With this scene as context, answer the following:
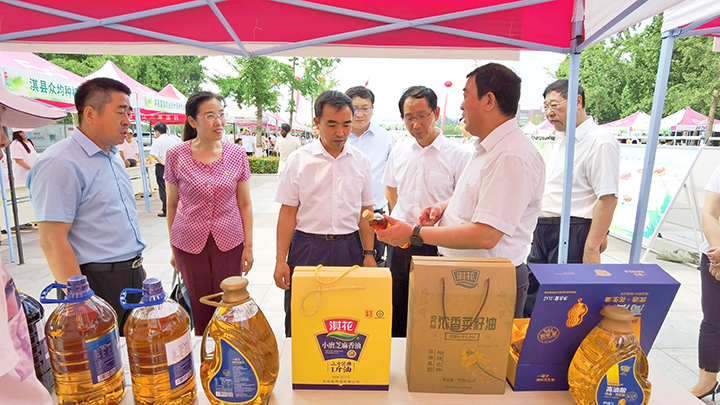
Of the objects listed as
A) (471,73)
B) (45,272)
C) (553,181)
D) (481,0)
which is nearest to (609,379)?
(471,73)

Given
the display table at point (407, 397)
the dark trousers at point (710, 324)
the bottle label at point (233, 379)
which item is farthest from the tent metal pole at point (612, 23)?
the bottle label at point (233, 379)

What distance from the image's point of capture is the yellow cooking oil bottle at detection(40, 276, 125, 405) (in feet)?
2.74

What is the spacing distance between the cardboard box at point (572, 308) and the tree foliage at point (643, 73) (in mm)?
15831

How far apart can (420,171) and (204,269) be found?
5.30 feet

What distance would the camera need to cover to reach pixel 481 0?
1.92 m

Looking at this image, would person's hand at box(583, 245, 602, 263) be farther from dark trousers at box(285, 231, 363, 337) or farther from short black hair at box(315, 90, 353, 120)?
short black hair at box(315, 90, 353, 120)

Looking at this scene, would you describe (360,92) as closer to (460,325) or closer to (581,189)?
(581,189)

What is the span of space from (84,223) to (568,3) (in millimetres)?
2696

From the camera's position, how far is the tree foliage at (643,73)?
1451 cm

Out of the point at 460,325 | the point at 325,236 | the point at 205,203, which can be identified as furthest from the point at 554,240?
the point at 205,203

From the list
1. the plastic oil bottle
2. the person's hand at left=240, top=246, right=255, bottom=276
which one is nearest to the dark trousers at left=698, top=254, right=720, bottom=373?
the person's hand at left=240, top=246, right=255, bottom=276

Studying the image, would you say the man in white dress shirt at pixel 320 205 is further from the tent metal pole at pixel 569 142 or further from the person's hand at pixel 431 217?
the tent metal pole at pixel 569 142

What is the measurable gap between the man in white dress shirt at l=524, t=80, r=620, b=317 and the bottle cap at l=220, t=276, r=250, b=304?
2.05 meters

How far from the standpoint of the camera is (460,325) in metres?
0.96
